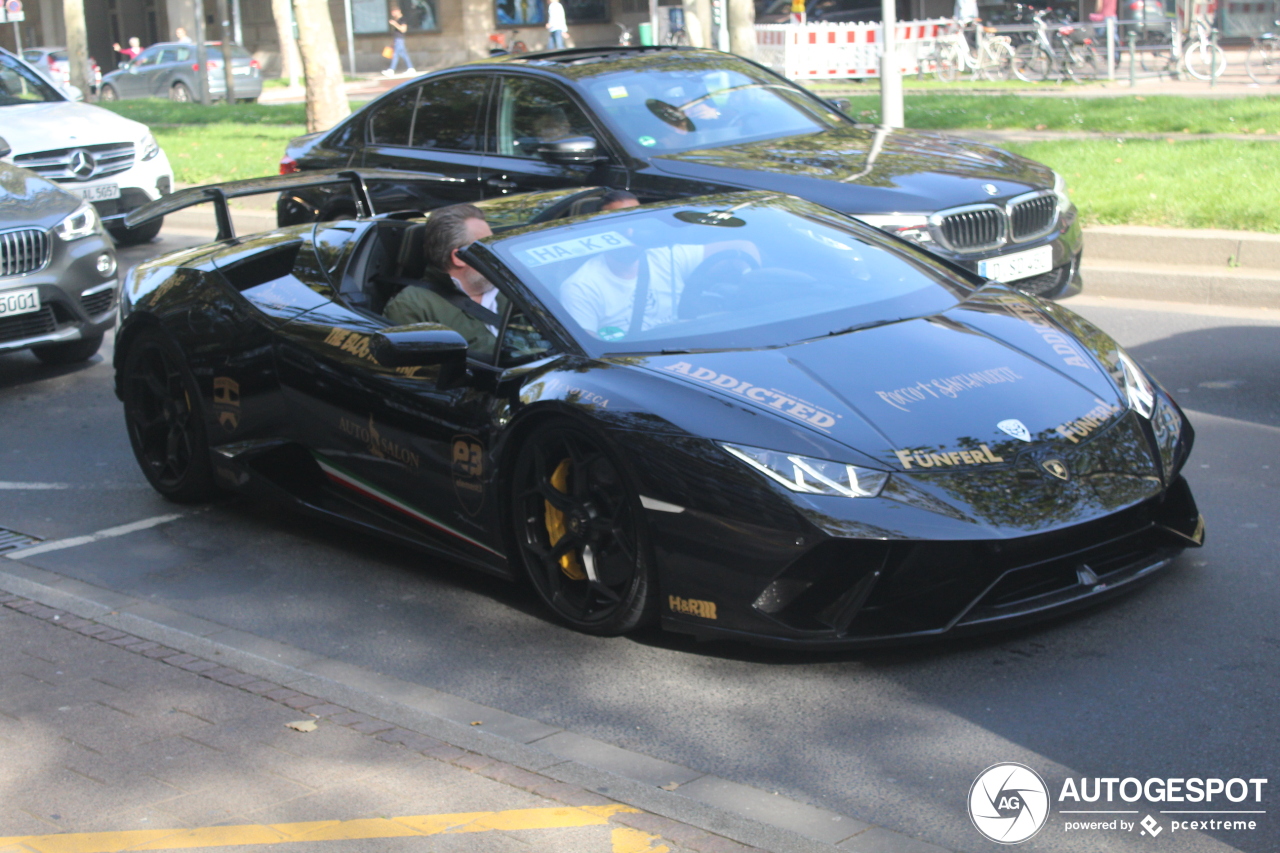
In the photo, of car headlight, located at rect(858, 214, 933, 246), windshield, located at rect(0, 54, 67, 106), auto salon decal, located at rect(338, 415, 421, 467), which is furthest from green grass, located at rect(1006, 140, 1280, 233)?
windshield, located at rect(0, 54, 67, 106)

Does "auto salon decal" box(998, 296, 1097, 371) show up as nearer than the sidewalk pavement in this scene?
No

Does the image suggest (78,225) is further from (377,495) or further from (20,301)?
(377,495)

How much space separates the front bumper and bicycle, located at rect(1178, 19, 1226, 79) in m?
17.7

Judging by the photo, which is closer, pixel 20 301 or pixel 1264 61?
pixel 20 301

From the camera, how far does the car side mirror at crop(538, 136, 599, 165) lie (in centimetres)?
840

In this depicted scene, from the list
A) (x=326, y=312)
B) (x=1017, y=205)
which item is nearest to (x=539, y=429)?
(x=326, y=312)

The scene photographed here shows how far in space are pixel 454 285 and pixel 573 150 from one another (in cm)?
313

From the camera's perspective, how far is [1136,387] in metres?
4.67

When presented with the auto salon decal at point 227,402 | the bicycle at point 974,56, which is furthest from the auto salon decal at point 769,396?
the bicycle at point 974,56

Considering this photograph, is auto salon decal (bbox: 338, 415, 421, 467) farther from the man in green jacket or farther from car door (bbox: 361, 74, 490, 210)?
car door (bbox: 361, 74, 490, 210)

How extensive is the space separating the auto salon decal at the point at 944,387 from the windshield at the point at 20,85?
1143 cm

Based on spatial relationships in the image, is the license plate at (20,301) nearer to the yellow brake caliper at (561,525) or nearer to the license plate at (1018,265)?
the yellow brake caliper at (561,525)

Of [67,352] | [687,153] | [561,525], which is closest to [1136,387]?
[561,525]

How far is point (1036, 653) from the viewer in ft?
13.9
